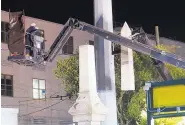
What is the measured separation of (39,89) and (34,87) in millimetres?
559

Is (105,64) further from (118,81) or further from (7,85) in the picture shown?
(7,85)

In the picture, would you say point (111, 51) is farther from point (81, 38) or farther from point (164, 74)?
point (81, 38)

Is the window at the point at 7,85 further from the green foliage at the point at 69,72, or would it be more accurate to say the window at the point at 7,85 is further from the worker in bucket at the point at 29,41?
the worker in bucket at the point at 29,41

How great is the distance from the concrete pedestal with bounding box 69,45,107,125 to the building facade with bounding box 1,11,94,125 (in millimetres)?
18122

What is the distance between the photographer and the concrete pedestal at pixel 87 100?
38.3ft

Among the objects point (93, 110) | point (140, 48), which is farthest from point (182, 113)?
point (140, 48)

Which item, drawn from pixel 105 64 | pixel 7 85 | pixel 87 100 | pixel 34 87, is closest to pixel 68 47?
pixel 34 87

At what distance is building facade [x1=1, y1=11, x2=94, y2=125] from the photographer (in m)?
31.3

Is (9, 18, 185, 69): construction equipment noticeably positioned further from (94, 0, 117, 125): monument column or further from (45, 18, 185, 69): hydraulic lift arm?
(94, 0, 117, 125): monument column

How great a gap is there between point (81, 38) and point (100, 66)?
2125 centimetres

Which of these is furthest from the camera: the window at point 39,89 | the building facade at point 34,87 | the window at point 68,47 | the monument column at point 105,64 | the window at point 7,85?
the window at point 68,47

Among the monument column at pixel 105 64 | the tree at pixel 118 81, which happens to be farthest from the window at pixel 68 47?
the monument column at pixel 105 64

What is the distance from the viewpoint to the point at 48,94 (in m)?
34.2

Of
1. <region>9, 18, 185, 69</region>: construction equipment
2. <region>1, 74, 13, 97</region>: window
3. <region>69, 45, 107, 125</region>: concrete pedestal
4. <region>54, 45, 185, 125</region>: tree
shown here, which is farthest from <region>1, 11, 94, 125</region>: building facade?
<region>69, 45, 107, 125</region>: concrete pedestal
